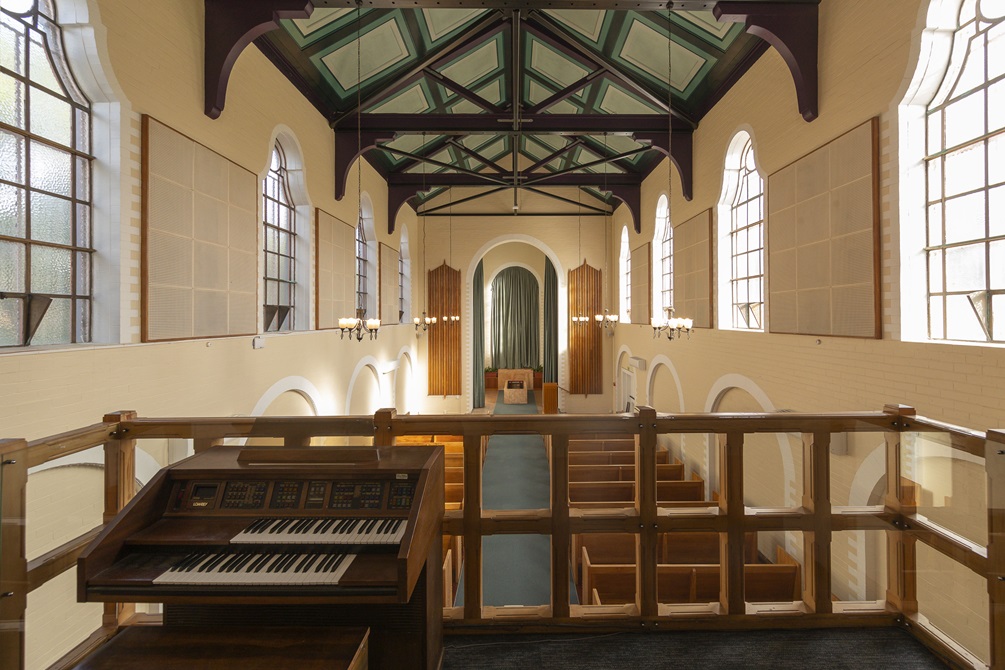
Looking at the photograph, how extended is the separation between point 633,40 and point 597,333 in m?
8.92

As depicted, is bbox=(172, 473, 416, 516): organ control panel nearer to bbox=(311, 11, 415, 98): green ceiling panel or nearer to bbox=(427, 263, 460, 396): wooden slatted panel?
bbox=(311, 11, 415, 98): green ceiling panel

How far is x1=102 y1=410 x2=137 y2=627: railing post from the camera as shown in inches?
84.4

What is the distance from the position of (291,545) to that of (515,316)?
18.6 meters

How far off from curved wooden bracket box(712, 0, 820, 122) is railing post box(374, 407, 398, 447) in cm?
484

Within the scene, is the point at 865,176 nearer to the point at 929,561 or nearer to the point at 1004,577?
the point at 929,561

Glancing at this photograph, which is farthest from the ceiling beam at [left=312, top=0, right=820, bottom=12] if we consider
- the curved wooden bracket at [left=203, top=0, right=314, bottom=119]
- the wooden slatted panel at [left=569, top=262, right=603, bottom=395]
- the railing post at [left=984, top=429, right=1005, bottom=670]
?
the wooden slatted panel at [left=569, top=262, right=603, bottom=395]

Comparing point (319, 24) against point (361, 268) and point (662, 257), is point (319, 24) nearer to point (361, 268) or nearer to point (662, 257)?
point (361, 268)

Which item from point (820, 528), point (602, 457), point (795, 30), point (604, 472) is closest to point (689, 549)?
point (604, 472)

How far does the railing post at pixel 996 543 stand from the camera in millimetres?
1709

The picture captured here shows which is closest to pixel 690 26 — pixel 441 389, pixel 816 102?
pixel 816 102

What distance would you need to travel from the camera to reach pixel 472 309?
15.6m

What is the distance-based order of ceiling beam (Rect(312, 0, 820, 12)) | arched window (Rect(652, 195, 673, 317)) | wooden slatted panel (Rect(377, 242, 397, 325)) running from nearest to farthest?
1. ceiling beam (Rect(312, 0, 820, 12))
2. arched window (Rect(652, 195, 673, 317))
3. wooden slatted panel (Rect(377, 242, 397, 325))

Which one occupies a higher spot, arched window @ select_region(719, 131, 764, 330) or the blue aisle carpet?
arched window @ select_region(719, 131, 764, 330)

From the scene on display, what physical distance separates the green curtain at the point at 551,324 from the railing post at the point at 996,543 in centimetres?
1399
